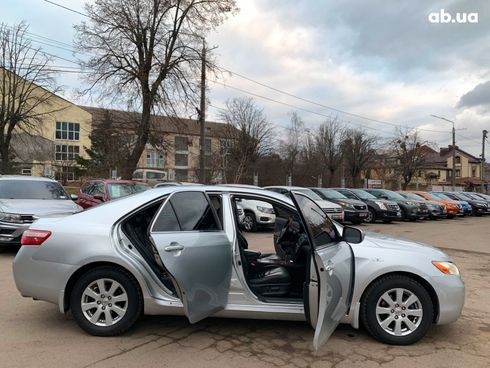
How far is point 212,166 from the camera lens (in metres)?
37.4

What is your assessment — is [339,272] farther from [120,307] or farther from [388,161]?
[388,161]

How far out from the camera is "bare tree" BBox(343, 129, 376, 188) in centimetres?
5522

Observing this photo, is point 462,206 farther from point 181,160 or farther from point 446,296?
point 181,160

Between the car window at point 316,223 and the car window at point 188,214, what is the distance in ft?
2.94

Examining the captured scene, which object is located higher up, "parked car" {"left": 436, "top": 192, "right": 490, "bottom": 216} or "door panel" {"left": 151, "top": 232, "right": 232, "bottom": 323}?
"door panel" {"left": 151, "top": 232, "right": 232, "bottom": 323}

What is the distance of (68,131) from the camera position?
60125mm

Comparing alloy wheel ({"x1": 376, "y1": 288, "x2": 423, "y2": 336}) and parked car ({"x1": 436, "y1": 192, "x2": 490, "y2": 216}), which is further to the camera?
parked car ({"x1": 436, "y1": 192, "x2": 490, "y2": 216})

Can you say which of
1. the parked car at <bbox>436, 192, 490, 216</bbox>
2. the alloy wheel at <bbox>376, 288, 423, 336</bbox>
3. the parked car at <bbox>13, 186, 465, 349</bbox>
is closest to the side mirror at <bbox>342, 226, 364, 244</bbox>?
the parked car at <bbox>13, 186, 465, 349</bbox>

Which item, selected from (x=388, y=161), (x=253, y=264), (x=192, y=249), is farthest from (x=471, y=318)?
(x=388, y=161)

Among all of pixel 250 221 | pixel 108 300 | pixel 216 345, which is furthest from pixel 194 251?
pixel 250 221

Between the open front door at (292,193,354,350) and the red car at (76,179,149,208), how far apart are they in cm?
886

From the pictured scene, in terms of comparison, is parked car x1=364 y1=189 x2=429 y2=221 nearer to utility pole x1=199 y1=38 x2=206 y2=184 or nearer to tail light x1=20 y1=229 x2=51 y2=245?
utility pole x1=199 y1=38 x2=206 y2=184

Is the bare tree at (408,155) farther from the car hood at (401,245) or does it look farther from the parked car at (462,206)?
the car hood at (401,245)

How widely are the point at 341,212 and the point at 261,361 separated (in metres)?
12.6
